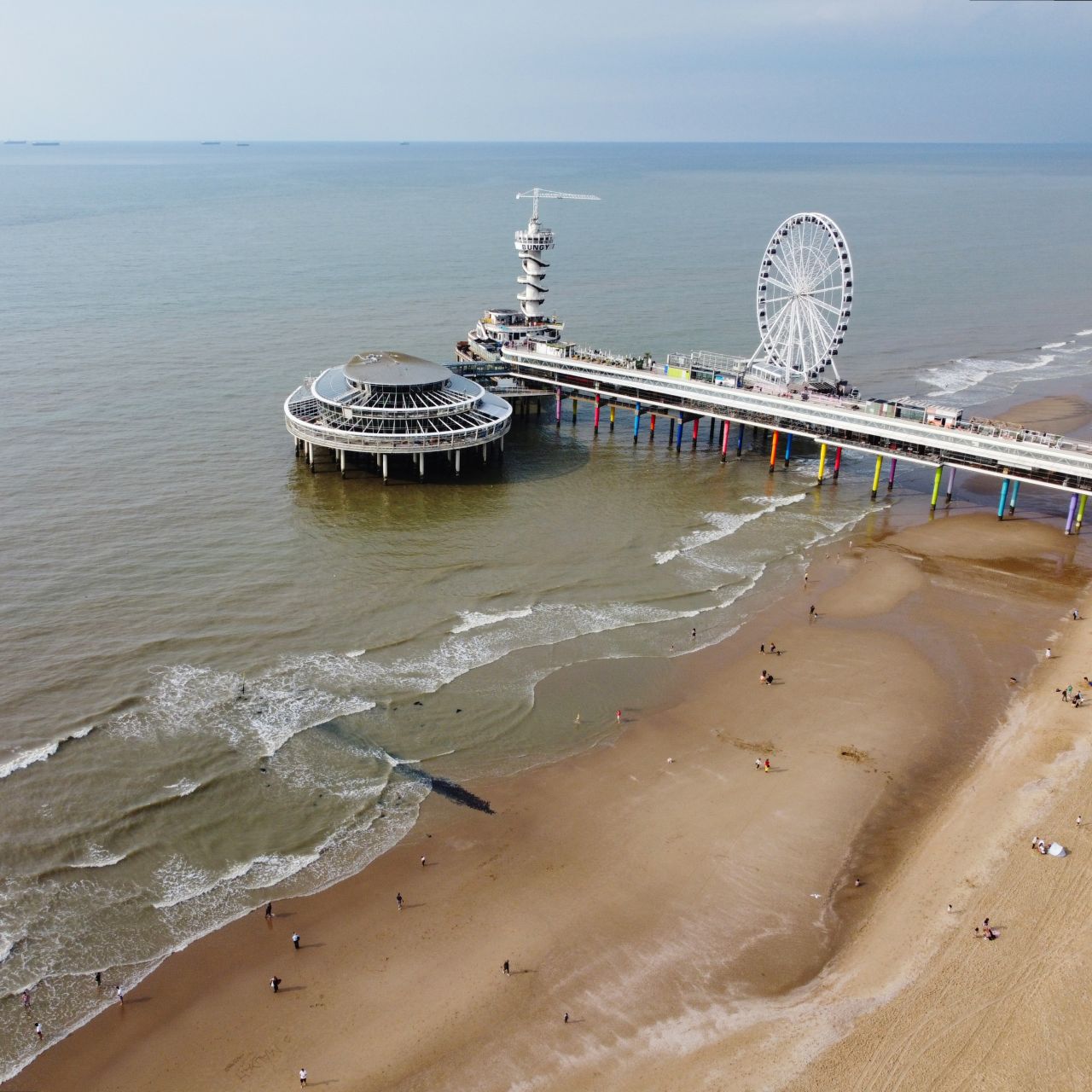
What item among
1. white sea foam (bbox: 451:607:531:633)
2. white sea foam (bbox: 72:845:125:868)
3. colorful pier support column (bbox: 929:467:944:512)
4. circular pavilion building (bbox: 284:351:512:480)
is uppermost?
circular pavilion building (bbox: 284:351:512:480)

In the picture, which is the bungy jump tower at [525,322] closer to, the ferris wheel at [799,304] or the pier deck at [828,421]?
the pier deck at [828,421]

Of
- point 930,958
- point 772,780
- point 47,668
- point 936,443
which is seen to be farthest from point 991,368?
point 47,668

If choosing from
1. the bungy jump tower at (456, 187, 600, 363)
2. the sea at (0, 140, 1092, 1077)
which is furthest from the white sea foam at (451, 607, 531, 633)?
the bungy jump tower at (456, 187, 600, 363)

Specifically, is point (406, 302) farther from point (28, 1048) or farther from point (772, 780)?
point (28, 1048)

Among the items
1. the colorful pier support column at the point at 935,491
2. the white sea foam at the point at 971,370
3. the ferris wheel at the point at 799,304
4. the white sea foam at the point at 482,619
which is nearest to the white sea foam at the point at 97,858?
the white sea foam at the point at 482,619

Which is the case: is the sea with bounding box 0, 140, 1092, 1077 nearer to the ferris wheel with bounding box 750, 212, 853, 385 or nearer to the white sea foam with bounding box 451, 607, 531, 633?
the white sea foam with bounding box 451, 607, 531, 633

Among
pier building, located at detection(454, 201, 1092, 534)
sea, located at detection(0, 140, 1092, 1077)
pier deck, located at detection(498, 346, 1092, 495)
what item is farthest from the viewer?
pier building, located at detection(454, 201, 1092, 534)
